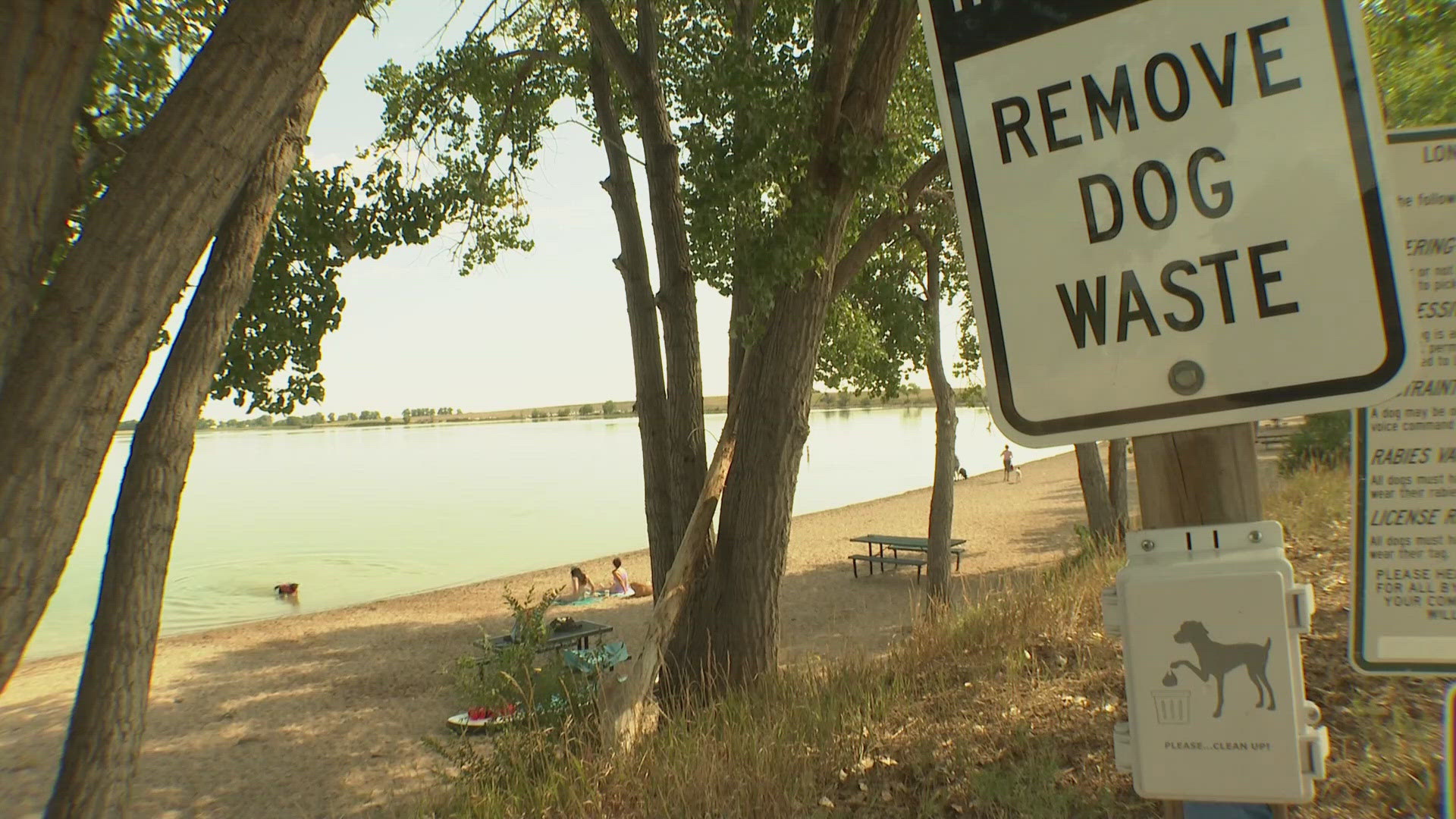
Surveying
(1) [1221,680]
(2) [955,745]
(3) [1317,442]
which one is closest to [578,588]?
(3) [1317,442]

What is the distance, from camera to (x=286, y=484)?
7531 centimetres

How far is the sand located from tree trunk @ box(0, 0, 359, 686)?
9.71 feet

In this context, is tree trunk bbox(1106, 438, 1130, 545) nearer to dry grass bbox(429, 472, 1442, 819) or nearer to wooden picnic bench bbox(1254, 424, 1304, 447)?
dry grass bbox(429, 472, 1442, 819)

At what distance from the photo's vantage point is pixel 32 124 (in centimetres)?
304

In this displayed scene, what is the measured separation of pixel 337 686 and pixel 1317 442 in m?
17.3

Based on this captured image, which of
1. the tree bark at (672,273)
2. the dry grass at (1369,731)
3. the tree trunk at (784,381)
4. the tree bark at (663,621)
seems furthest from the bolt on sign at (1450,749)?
the tree bark at (672,273)

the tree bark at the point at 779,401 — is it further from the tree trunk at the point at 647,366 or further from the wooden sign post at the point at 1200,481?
the wooden sign post at the point at 1200,481

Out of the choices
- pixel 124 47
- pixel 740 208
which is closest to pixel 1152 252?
pixel 740 208

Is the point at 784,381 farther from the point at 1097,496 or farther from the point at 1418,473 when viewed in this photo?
the point at 1097,496

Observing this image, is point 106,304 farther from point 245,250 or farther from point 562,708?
point 562,708

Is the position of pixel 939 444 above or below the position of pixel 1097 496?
above

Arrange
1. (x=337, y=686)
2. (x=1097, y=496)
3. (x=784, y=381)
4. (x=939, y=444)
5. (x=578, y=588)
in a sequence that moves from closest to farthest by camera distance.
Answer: (x=784, y=381) < (x=337, y=686) < (x=1097, y=496) < (x=939, y=444) < (x=578, y=588)

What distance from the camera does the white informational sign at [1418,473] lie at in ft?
4.64

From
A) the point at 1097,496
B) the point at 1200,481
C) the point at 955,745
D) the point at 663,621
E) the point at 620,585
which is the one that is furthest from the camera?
the point at 620,585
